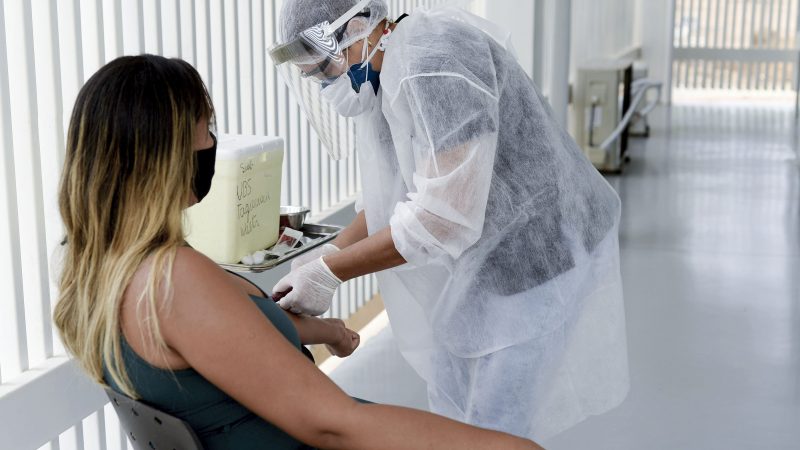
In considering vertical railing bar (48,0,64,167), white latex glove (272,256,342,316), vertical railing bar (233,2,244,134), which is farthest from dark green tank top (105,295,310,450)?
vertical railing bar (233,2,244,134)

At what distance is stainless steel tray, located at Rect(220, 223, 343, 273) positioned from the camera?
1639mm

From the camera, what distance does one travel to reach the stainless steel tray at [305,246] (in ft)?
5.38

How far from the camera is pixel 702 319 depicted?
385 centimetres

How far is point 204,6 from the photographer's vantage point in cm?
246

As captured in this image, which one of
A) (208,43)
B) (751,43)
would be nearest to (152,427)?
(208,43)

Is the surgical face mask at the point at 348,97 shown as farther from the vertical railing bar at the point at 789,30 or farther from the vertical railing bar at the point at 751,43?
the vertical railing bar at the point at 789,30

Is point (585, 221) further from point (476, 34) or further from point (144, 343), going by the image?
point (144, 343)

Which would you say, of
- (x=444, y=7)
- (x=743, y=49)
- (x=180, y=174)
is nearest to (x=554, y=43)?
(x=444, y=7)

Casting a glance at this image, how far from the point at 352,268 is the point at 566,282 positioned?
38 cm

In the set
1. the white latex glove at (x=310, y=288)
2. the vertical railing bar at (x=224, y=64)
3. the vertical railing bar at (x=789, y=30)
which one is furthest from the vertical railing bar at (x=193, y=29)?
the vertical railing bar at (x=789, y=30)

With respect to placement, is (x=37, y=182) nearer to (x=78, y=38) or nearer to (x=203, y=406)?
(x=78, y=38)

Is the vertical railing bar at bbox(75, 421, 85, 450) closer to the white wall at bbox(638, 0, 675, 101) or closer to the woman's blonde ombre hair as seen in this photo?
the woman's blonde ombre hair

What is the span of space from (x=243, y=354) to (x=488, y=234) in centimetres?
64

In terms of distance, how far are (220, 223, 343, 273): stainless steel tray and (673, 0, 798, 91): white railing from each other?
30.5ft
